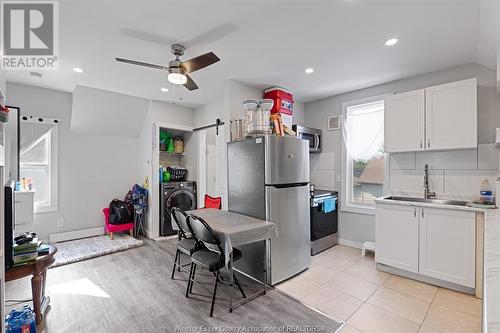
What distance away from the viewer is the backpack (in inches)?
166

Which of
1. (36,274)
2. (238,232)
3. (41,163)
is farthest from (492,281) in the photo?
(41,163)

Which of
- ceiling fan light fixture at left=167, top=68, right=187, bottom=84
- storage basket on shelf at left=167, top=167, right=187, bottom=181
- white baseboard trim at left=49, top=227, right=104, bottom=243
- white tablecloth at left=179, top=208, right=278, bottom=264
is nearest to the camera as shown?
white tablecloth at left=179, top=208, right=278, bottom=264

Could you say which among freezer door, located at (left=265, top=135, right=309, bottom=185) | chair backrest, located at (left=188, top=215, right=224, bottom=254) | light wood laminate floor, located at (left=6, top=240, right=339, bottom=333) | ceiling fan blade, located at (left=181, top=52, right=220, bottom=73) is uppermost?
ceiling fan blade, located at (left=181, top=52, right=220, bottom=73)

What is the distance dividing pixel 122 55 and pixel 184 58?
26.6 inches

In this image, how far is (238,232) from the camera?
2115 mm

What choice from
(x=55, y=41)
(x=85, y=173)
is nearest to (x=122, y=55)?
(x=55, y=41)

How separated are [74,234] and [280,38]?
15.3 feet

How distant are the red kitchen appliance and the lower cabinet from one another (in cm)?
192

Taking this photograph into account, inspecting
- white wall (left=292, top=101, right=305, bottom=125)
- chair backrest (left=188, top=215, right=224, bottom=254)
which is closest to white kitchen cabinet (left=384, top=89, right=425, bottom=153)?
white wall (left=292, top=101, right=305, bottom=125)

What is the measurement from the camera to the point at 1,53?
94.3 inches

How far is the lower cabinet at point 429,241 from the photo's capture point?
2.38 metres

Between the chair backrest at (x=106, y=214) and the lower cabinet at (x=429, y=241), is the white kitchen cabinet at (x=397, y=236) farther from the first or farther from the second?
the chair backrest at (x=106, y=214)

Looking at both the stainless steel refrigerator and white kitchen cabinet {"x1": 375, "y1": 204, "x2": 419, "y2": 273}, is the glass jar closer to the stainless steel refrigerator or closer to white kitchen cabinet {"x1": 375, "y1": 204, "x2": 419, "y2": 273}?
the stainless steel refrigerator

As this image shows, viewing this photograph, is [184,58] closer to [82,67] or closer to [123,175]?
[82,67]
